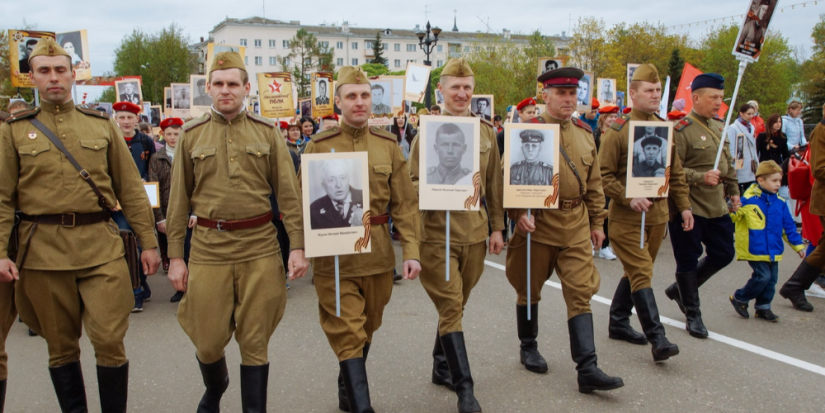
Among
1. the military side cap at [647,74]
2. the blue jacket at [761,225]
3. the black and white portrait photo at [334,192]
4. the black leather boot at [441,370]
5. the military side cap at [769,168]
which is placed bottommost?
the black leather boot at [441,370]

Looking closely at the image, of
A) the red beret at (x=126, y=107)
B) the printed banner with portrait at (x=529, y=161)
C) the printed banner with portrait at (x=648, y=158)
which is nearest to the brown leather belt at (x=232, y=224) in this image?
the printed banner with portrait at (x=529, y=161)

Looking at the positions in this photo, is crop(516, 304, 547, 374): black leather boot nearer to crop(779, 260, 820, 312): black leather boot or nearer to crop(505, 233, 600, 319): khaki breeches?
crop(505, 233, 600, 319): khaki breeches

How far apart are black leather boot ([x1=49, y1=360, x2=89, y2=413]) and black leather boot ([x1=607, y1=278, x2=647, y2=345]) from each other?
3.98 metres

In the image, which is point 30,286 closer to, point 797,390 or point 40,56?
point 40,56

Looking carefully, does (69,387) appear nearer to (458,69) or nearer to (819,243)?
(458,69)

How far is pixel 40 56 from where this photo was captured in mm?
3561

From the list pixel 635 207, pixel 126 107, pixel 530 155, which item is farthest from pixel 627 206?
pixel 126 107

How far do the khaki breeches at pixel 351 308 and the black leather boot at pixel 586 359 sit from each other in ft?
4.33

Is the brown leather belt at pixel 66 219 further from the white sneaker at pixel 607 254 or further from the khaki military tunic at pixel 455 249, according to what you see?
the white sneaker at pixel 607 254

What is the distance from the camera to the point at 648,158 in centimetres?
514

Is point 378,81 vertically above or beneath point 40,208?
above

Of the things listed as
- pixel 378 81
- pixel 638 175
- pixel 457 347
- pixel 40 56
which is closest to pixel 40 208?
pixel 40 56

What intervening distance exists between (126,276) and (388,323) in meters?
2.81

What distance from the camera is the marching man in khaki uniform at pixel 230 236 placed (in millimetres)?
3549
